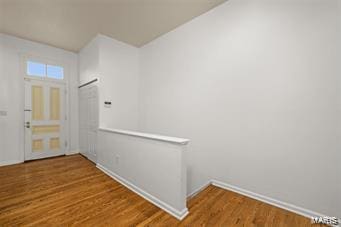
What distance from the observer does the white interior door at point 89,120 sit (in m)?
3.68

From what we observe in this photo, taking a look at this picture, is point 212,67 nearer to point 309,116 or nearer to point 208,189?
point 309,116

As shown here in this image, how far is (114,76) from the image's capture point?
12.4 feet

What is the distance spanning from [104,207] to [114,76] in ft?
9.49

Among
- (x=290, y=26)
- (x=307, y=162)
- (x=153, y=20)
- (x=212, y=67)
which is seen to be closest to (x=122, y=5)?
(x=153, y=20)

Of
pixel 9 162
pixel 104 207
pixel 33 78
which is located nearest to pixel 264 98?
pixel 104 207

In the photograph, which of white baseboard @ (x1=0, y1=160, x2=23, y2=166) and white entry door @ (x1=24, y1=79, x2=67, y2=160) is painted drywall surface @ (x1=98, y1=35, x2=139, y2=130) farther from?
white baseboard @ (x1=0, y1=160, x2=23, y2=166)

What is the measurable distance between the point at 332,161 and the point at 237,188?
1201 mm

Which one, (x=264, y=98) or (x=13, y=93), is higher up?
(x=13, y=93)

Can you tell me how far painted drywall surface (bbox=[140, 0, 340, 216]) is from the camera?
1.70 metres

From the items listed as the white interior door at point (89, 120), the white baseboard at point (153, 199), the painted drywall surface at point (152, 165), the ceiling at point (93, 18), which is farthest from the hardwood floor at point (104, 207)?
the ceiling at point (93, 18)

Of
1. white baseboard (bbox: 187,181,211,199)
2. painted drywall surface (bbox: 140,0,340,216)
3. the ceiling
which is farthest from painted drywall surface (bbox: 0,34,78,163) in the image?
white baseboard (bbox: 187,181,211,199)

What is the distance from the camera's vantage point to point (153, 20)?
3.06m

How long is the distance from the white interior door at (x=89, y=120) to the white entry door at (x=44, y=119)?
0.54m

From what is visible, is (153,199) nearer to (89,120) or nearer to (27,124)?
(89,120)
